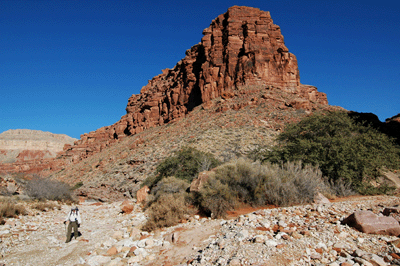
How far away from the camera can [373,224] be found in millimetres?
4801

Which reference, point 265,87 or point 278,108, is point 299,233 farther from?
point 265,87

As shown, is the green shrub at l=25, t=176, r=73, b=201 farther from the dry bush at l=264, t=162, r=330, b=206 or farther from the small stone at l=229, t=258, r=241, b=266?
the small stone at l=229, t=258, r=241, b=266

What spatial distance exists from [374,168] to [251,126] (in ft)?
45.6

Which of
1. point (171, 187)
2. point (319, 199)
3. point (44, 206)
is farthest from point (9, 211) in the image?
point (319, 199)

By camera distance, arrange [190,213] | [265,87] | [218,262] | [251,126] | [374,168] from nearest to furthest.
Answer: [218,262] → [190,213] → [374,168] → [251,126] → [265,87]

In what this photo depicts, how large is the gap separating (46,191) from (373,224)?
677 inches

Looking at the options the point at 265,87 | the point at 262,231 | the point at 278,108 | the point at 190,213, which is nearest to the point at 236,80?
the point at 265,87

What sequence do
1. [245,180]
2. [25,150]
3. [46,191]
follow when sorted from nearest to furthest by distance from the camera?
[245,180] < [46,191] < [25,150]

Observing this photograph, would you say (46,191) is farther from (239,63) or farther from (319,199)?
(239,63)

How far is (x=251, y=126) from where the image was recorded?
24.9 m

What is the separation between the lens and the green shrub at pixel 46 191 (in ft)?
49.3

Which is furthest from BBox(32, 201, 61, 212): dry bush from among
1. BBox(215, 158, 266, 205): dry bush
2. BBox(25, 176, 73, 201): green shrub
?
BBox(215, 158, 266, 205): dry bush

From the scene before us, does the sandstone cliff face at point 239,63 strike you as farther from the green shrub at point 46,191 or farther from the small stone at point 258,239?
the small stone at point 258,239

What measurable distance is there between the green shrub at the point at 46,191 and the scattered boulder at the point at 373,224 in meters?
16.4
